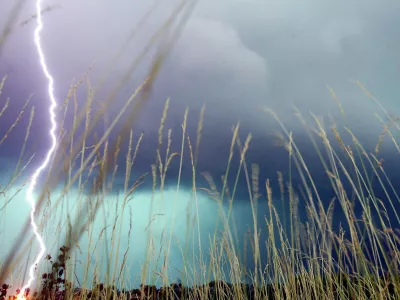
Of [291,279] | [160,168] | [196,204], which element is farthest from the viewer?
[291,279]

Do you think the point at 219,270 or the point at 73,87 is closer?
the point at 73,87

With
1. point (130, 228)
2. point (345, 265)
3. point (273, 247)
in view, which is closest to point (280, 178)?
point (273, 247)

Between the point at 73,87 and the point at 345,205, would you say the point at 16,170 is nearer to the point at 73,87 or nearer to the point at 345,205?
the point at 73,87

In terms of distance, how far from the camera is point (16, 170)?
88.3 inches

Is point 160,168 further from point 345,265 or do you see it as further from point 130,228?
point 345,265

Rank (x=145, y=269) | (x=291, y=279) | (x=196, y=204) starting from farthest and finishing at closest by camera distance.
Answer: (x=291, y=279) < (x=196, y=204) < (x=145, y=269)

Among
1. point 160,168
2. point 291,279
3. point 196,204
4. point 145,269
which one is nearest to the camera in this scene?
point 145,269

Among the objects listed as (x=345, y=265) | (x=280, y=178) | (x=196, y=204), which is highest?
(x=280, y=178)

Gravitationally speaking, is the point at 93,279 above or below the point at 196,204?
below

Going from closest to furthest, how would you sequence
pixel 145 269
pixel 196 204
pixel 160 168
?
→ pixel 145 269 < pixel 160 168 < pixel 196 204

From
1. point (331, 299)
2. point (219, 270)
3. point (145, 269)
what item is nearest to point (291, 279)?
point (331, 299)

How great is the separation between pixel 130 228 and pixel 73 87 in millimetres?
731

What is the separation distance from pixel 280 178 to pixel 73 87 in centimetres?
124

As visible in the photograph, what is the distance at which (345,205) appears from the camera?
204 cm
